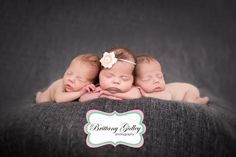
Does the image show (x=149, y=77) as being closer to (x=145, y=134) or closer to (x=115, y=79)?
(x=115, y=79)

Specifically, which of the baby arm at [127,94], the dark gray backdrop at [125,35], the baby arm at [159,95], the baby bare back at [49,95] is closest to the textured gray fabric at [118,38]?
the dark gray backdrop at [125,35]

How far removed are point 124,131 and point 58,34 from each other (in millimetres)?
992

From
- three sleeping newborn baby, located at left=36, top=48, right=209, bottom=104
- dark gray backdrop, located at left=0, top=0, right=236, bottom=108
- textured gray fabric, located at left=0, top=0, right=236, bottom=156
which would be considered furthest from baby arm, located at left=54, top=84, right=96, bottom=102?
dark gray backdrop, located at left=0, top=0, right=236, bottom=108

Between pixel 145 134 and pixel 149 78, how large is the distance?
270 millimetres

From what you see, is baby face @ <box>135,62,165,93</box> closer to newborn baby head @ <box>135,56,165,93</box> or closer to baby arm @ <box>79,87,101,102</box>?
newborn baby head @ <box>135,56,165,93</box>

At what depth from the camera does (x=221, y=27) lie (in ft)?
7.07

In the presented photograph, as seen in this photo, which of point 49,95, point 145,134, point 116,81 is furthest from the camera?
point 49,95

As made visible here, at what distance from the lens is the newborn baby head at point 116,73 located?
4.53 feet

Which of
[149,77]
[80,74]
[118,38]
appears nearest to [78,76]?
[80,74]

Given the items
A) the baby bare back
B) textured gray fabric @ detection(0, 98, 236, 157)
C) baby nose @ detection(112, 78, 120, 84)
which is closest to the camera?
textured gray fabric @ detection(0, 98, 236, 157)

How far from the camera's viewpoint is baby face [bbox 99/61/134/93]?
1378 millimetres

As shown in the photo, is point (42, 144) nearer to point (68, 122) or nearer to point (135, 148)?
point (68, 122)

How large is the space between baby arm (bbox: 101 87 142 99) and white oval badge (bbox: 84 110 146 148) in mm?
113

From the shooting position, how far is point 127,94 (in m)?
1.40
